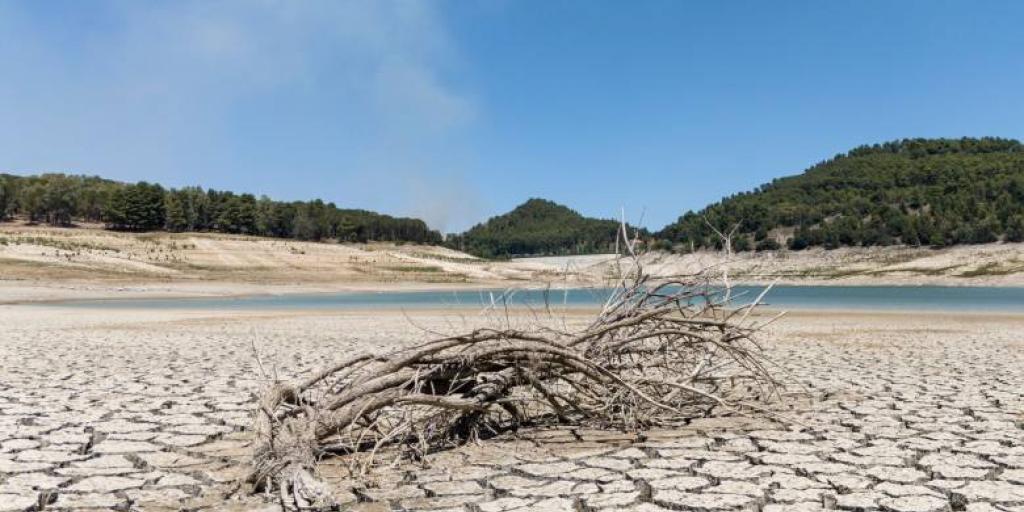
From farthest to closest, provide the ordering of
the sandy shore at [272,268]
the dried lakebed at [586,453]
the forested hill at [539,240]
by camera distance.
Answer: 1. the forested hill at [539,240]
2. the sandy shore at [272,268]
3. the dried lakebed at [586,453]

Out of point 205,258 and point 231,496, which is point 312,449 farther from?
point 205,258

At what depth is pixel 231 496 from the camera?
13.0 feet

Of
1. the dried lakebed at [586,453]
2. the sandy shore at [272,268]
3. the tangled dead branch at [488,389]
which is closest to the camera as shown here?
the dried lakebed at [586,453]

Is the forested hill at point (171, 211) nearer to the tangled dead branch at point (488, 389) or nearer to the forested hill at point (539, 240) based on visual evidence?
the forested hill at point (539, 240)

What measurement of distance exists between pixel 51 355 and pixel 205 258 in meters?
53.1

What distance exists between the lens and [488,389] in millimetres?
5258

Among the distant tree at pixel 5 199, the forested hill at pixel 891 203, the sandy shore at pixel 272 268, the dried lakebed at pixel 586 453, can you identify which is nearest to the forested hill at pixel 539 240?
the forested hill at pixel 891 203

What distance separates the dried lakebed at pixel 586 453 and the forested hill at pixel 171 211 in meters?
81.9

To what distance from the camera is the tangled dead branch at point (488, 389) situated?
439cm

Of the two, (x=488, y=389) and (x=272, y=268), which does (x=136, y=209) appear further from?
(x=488, y=389)

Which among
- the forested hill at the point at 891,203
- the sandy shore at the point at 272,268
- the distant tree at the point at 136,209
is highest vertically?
the forested hill at the point at 891,203

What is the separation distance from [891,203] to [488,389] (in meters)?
105

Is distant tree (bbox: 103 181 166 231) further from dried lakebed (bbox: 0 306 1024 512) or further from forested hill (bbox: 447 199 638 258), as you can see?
dried lakebed (bbox: 0 306 1024 512)

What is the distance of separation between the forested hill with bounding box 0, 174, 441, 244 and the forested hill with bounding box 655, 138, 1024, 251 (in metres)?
47.1
